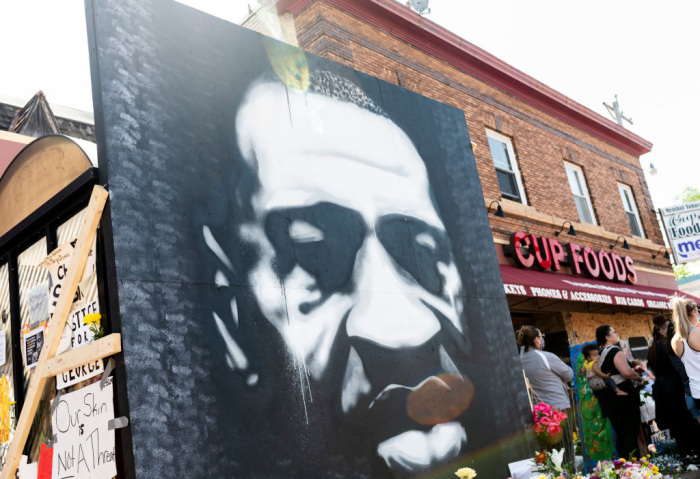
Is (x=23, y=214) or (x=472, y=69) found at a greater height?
(x=472, y=69)

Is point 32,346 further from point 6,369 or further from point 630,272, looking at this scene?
point 630,272

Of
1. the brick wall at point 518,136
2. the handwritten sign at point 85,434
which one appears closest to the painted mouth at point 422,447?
the handwritten sign at point 85,434

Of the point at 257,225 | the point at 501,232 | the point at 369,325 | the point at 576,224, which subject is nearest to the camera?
the point at 257,225

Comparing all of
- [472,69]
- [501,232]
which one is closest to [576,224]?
[501,232]

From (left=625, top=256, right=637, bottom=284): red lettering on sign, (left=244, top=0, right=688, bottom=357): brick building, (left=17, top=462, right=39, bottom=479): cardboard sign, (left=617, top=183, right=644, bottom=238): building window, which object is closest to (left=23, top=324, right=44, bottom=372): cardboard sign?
(left=17, top=462, right=39, bottom=479): cardboard sign

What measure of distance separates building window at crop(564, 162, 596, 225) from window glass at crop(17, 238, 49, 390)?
12195 mm

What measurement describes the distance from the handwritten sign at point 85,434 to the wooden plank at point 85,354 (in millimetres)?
185

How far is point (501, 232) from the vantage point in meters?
11.2

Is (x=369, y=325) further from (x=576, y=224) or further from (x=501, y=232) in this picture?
(x=576, y=224)

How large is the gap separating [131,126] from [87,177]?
0.45 metres

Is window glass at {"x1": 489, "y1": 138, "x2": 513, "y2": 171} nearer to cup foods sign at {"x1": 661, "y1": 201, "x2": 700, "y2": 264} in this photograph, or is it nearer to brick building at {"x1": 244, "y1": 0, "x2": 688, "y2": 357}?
brick building at {"x1": 244, "y1": 0, "x2": 688, "y2": 357}

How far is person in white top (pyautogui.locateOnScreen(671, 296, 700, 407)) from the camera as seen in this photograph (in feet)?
20.0

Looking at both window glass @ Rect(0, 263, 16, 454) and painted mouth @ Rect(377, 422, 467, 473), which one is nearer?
painted mouth @ Rect(377, 422, 467, 473)

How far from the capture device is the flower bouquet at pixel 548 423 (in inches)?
247
